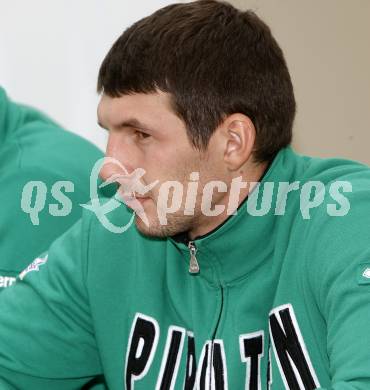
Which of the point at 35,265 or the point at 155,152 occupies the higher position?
the point at 155,152

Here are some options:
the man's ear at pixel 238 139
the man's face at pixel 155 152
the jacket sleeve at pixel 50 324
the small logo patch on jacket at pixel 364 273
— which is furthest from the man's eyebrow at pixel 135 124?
the small logo patch on jacket at pixel 364 273

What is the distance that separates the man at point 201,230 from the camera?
1.16 meters

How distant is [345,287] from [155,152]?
361mm

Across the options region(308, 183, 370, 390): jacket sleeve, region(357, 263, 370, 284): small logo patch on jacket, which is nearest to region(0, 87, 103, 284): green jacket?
region(308, 183, 370, 390): jacket sleeve

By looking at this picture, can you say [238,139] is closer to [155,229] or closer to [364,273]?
[155,229]

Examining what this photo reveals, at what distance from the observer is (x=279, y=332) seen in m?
1.16

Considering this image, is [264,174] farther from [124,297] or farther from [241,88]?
[124,297]

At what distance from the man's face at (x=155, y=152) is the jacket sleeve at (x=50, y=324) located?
174mm

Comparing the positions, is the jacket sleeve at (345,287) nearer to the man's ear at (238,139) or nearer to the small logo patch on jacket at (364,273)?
the small logo patch on jacket at (364,273)

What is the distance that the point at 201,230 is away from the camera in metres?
1.32

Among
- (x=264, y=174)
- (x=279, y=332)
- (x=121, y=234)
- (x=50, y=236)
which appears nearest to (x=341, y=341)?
(x=279, y=332)

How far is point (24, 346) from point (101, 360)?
13 cm

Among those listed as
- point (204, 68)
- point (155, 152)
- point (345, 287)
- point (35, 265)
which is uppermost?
point (204, 68)

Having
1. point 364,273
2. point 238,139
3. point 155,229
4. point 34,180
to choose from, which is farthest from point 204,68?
point 34,180
